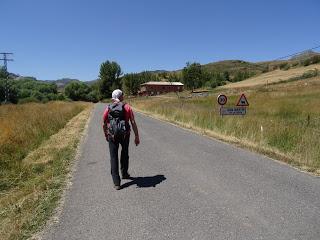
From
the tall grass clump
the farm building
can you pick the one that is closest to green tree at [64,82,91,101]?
the farm building

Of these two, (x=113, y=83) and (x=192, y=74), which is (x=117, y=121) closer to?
(x=192, y=74)

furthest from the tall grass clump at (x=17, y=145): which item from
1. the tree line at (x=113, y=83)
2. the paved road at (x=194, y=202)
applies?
the tree line at (x=113, y=83)

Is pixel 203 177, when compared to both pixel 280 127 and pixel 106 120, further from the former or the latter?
pixel 280 127

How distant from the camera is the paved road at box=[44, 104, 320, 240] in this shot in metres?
5.70

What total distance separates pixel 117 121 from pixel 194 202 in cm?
230

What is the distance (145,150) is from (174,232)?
800 centimetres

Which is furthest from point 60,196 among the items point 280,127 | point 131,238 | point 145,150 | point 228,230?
point 280,127

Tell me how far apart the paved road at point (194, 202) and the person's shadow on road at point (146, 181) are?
0.05 feet

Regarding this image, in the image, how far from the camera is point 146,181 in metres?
8.85

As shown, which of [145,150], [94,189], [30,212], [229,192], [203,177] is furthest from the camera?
[145,150]

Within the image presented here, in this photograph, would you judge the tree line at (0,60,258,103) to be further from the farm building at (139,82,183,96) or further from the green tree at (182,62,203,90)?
the farm building at (139,82,183,96)

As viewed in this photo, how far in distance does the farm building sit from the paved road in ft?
488

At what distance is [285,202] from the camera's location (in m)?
6.98

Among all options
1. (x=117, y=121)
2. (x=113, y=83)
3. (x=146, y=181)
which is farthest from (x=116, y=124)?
(x=113, y=83)
